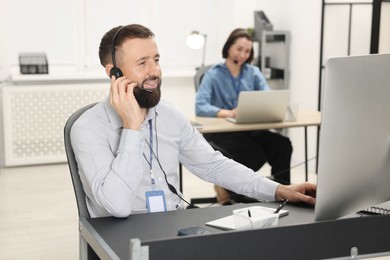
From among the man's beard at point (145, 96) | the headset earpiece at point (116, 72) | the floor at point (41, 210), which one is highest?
the headset earpiece at point (116, 72)

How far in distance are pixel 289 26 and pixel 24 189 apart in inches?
109

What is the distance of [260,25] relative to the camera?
19.9ft

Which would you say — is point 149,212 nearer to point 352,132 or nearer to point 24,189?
point 352,132

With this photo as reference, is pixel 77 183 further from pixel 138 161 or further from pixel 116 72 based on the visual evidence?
pixel 116 72

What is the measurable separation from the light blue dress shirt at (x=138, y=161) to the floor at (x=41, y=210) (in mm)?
1629

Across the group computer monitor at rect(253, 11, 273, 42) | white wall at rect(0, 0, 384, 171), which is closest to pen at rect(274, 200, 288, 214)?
white wall at rect(0, 0, 384, 171)

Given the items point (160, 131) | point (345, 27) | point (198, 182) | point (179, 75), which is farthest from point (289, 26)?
point (160, 131)

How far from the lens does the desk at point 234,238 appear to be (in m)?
1.49

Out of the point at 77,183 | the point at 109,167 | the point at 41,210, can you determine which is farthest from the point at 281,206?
the point at 41,210

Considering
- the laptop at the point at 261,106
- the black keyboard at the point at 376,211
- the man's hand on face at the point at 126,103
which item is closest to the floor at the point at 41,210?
the laptop at the point at 261,106

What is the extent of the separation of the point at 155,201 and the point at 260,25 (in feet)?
13.8

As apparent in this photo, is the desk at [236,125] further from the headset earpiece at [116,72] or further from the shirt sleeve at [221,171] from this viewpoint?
the headset earpiece at [116,72]

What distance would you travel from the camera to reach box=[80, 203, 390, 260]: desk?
58.7 inches

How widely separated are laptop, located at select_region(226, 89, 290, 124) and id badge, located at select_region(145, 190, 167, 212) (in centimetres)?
176
